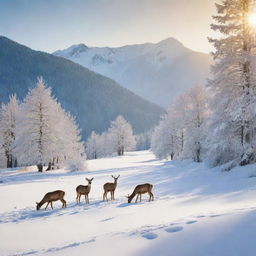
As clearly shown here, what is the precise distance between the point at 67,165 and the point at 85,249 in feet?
120

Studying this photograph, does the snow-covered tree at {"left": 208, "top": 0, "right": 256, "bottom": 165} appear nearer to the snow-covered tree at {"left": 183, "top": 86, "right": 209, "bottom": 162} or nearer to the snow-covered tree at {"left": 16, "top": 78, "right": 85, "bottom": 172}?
the snow-covered tree at {"left": 183, "top": 86, "right": 209, "bottom": 162}

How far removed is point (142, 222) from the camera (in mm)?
11641

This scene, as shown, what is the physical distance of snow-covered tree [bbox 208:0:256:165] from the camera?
22.8 metres

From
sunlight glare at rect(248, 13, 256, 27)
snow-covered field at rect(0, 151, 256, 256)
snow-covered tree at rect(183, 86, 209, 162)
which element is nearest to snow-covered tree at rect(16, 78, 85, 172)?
snow-covered tree at rect(183, 86, 209, 162)

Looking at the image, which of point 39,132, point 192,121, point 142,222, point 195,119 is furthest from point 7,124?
point 142,222

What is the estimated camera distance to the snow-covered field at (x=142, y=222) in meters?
6.87

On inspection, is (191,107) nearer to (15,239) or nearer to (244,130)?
(244,130)

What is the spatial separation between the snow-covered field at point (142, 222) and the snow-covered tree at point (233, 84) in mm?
1983

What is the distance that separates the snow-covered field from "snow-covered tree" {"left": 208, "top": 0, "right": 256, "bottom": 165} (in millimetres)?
1983

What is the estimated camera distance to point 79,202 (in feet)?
60.7

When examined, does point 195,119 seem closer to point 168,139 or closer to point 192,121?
point 192,121

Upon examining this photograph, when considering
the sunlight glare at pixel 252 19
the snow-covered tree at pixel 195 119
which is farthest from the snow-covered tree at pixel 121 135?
the sunlight glare at pixel 252 19

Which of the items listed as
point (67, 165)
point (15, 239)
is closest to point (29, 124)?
point (67, 165)

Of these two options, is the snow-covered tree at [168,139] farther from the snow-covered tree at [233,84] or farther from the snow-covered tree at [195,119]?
the snow-covered tree at [233,84]
